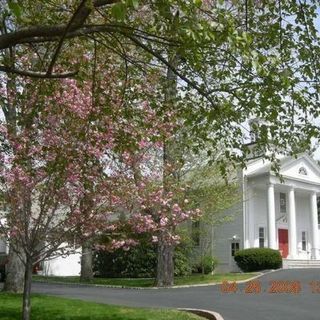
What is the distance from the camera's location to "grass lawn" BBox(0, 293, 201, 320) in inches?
497

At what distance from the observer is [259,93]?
919 centimetres

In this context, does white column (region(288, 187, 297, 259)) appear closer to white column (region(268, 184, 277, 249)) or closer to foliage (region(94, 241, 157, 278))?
white column (region(268, 184, 277, 249))

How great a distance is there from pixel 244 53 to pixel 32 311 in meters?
9.20

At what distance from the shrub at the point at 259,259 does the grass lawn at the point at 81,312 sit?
1835 cm

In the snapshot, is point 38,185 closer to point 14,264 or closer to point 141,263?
point 14,264

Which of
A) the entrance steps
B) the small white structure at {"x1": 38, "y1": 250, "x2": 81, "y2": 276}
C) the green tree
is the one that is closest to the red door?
the entrance steps

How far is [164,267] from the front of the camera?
2545 centimetres

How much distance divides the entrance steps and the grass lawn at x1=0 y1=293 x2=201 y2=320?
20.9 m

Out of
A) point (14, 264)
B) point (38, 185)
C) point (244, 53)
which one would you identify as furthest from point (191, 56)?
point (14, 264)

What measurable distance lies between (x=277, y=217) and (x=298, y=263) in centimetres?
443

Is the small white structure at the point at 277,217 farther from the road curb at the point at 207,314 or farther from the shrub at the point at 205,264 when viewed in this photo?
the road curb at the point at 207,314

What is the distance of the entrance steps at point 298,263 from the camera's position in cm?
3400

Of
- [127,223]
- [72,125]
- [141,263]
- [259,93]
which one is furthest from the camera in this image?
[141,263]
